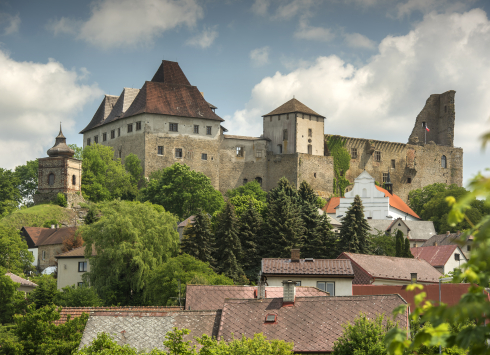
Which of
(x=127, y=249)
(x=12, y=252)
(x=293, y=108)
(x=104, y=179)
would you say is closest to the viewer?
(x=127, y=249)

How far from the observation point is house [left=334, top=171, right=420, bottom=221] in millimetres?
71375

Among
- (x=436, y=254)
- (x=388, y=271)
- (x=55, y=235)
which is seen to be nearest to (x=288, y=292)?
(x=388, y=271)

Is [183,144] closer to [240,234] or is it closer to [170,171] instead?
[170,171]

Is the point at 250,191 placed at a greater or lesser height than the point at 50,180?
lesser

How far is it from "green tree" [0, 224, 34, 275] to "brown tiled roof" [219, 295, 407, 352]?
112ft

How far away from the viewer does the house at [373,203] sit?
2810 inches

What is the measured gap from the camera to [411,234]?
6488 cm

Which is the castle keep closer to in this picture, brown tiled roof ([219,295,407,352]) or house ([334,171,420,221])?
house ([334,171,420,221])

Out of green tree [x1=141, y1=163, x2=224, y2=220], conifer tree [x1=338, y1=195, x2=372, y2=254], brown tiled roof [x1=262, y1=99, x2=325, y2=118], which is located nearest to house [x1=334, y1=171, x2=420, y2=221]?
brown tiled roof [x1=262, y1=99, x2=325, y2=118]

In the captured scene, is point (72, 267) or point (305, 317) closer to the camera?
point (305, 317)

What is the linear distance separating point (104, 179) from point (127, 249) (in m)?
29.7

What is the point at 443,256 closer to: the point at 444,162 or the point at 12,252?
the point at 12,252

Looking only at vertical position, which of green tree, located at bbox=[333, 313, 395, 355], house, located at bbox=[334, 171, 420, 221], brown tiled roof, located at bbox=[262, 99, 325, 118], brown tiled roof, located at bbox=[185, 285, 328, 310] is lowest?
green tree, located at bbox=[333, 313, 395, 355]

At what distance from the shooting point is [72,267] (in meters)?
50.4
